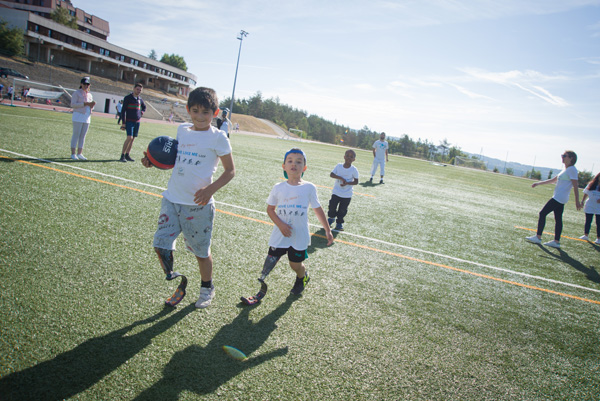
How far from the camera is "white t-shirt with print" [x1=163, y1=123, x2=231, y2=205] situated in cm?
307

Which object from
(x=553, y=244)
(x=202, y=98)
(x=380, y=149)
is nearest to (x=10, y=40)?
(x=380, y=149)

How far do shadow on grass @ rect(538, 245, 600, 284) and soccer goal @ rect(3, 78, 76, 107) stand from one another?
42.1 m

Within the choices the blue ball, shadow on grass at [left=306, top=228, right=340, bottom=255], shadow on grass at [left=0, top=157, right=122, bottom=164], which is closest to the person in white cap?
shadow on grass at [left=0, top=157, right=122, bottom=164]

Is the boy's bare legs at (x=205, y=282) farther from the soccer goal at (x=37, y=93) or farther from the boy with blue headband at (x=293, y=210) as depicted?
the soccer goal at (x=37, y=93)

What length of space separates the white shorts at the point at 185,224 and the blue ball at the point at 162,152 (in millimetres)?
389

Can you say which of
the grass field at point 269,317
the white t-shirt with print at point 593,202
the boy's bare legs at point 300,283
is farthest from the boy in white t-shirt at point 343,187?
the white t-shirt with print at point 593,202

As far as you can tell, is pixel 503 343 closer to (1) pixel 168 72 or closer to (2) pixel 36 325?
(2) pixel 36 325

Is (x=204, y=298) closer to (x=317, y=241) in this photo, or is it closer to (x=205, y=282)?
(x=205, y=282)

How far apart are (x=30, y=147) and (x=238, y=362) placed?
10.7 metres

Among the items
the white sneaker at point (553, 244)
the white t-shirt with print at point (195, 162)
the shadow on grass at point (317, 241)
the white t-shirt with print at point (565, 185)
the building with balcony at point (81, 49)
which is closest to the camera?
the white t-shirt with print at point (195, 162)

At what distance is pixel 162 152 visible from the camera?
10.7 feet

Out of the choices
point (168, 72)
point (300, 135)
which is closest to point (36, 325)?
point (300, 135)

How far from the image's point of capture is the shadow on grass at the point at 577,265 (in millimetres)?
6195

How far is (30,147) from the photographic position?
991 cm
